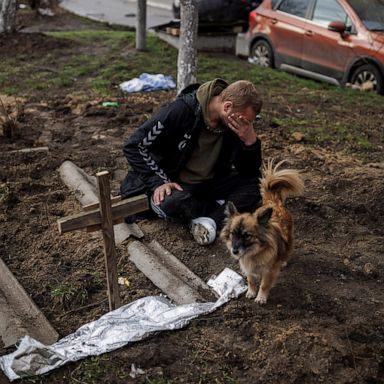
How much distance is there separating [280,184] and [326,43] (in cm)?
678

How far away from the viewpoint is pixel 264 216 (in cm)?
382

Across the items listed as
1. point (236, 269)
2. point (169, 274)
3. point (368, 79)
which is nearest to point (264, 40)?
point (368, 79)

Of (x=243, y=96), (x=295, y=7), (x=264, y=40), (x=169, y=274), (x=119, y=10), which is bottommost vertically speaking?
(x=119, y=10)

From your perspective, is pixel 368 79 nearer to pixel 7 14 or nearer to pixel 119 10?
pixel 7 14

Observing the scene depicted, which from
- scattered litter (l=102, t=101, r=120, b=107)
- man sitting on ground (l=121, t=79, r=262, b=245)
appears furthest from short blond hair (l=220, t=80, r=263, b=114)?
scattered litter (l=102, t=101, r=120, b=107)

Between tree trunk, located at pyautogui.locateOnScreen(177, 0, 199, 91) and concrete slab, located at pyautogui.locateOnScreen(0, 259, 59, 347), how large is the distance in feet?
14.8

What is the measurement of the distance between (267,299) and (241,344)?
0.58 meters

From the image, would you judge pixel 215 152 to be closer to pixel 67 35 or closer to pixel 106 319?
pixel 106 319

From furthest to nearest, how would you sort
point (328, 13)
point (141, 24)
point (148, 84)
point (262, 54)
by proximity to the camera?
point (262, 54)
point (141, 24)
point (328, 13)
point (148, 84)

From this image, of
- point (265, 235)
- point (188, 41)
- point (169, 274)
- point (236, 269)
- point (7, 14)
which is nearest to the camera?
point (265, 235)

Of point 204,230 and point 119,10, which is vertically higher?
point 204,230

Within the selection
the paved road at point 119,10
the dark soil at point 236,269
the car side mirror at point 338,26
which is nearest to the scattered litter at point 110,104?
the dark soil at point 236,269

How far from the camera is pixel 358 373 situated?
342 cm

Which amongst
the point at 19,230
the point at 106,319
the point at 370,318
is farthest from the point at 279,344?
the point at 19,230
